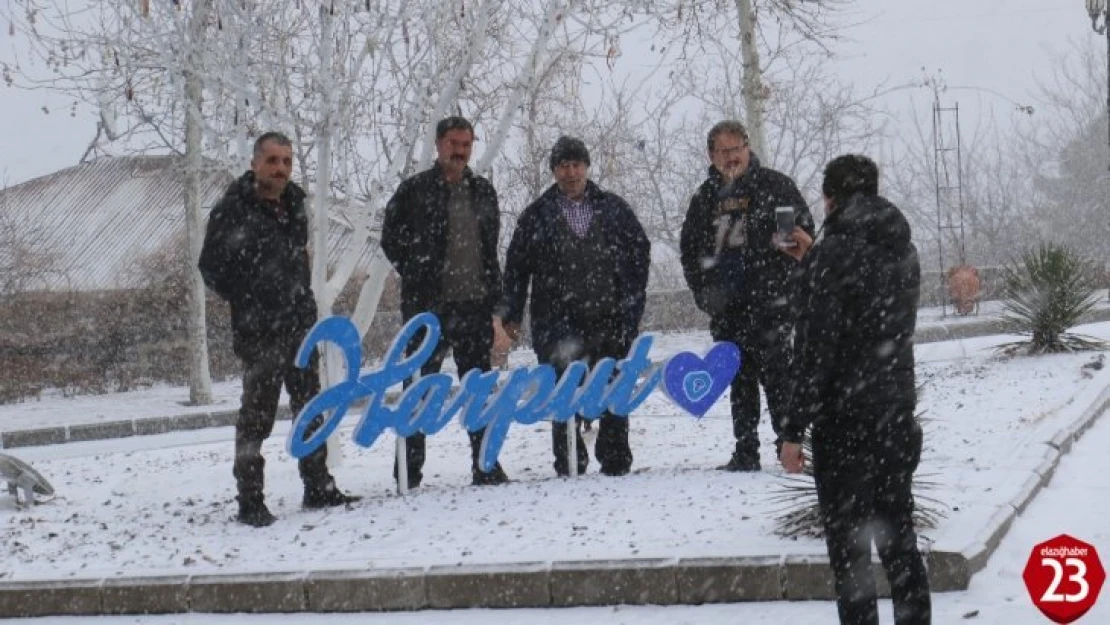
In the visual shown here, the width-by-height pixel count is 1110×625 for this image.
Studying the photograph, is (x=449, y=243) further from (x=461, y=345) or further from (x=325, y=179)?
(x=325, y=179)

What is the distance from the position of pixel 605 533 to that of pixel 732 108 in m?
28.3

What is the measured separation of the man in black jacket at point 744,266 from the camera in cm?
823

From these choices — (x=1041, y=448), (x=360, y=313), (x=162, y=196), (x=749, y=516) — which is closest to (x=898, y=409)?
(x=749, y=516)

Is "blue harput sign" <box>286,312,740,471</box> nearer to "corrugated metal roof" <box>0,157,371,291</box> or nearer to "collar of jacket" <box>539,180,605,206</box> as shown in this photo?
"collar of jacket" <box>539,180,605,206</box>

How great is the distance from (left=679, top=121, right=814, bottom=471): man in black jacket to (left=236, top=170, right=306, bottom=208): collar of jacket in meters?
2.19

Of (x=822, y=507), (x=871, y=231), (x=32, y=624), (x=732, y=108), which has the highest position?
(x=732, y=108)

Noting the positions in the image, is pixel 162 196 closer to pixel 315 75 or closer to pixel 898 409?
pixel 315 75

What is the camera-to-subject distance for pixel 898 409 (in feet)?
15.6

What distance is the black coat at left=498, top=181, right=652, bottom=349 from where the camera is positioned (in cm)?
854

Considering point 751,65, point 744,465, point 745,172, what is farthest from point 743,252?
point 751,65

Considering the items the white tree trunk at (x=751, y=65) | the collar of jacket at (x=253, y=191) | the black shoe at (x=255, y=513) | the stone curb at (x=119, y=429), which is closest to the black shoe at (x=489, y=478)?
the black shoe at (x=255, y=513)

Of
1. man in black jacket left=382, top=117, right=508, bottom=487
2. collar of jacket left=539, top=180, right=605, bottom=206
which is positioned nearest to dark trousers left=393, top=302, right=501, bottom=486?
man in black jacket left=382, top=117, right=508, bottom=487

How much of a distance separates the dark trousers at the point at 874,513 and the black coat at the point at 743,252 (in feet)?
11.2

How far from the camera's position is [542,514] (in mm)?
7344
